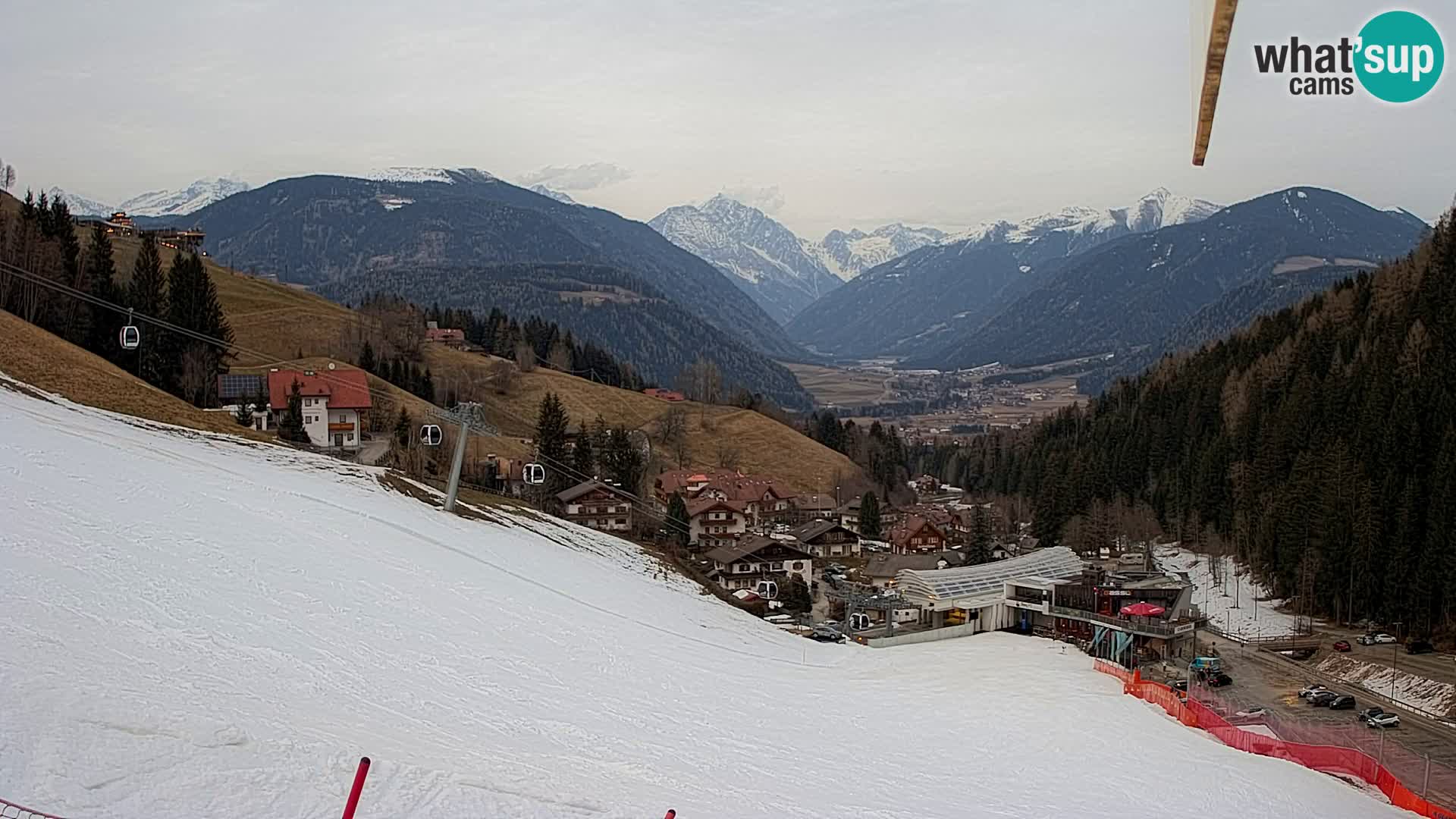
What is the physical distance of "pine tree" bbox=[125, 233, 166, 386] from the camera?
4938 centimetres

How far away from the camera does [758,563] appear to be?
174 ft

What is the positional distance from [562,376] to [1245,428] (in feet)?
212

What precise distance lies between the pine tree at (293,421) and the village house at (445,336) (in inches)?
2392

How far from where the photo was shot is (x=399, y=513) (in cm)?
2861

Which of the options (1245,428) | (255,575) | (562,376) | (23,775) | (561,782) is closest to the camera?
(23,775)

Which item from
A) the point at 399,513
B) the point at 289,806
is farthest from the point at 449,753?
the point at 399,513

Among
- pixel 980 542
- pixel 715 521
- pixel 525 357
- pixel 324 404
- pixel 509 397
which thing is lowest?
pixel 980 542

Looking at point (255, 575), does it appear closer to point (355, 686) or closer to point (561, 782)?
point (355, 686)

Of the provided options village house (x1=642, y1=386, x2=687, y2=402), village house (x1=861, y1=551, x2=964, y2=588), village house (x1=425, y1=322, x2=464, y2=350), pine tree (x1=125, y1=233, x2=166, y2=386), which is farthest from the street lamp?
village house (x1=425, y1=322, x2=464, y2=350)

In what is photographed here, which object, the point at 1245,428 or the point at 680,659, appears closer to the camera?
the point at 680,659

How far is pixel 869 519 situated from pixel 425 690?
60.4m

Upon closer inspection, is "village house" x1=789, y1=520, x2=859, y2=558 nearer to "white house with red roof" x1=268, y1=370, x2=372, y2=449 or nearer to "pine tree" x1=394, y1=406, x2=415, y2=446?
"pine tree" x1=394, y1=406, x2=415, y2=446

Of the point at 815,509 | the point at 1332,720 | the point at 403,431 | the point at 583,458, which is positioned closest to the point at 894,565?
the point at 583,458

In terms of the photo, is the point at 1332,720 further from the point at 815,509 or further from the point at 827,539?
the point at 815,509
